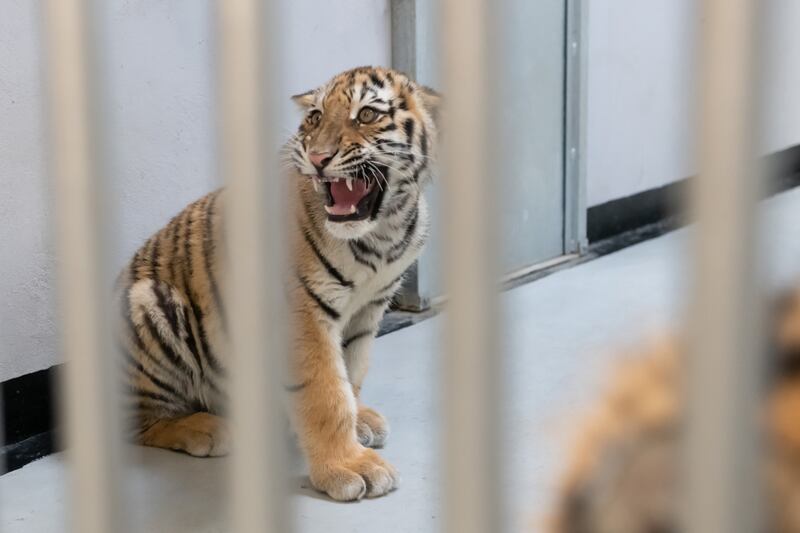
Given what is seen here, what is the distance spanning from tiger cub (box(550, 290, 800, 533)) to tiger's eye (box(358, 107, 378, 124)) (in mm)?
1515

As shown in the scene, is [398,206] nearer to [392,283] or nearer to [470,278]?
[392,283]

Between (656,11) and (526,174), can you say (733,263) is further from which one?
(656,11)

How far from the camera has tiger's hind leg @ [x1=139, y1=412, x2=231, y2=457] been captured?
2.05 m

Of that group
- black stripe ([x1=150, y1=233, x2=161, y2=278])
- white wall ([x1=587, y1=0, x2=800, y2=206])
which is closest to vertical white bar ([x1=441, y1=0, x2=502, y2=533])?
black stripe ([x1=150, y1=233, x2=161, y2=278])

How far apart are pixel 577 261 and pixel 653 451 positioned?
3.33 meters

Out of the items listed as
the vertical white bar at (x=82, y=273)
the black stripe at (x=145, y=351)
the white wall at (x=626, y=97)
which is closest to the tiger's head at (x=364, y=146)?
A: the black stripe at (x=145, y=351)

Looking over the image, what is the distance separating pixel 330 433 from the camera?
1874 mm

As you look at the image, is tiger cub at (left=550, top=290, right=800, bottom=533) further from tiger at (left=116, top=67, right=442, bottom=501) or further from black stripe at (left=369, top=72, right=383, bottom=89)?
black stripe at (left=369, top=72, right=383, bottom=89)

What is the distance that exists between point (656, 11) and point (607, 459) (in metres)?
3.96

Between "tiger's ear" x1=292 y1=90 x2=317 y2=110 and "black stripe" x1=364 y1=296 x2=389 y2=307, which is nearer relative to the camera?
"tiger's ear" x1=292 y1=90 x2=317 y2=110

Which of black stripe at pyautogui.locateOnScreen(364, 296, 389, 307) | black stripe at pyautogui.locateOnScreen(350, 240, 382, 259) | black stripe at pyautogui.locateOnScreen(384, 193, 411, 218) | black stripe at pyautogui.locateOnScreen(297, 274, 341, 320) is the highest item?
black stripe at pyautogui.locateOnScreen(384, 193, 411, 218)

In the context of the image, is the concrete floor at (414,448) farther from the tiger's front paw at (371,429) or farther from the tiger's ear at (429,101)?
the tiger's ear at (429,101)

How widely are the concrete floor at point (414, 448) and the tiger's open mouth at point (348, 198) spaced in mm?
286

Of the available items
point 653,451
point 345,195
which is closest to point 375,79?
point 345,195
